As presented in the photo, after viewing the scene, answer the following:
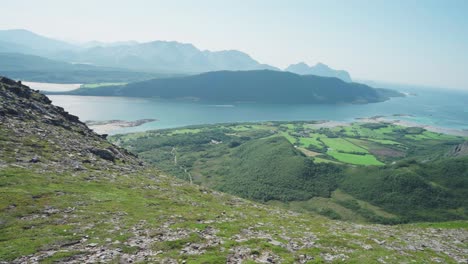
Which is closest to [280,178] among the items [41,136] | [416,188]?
[416,188]

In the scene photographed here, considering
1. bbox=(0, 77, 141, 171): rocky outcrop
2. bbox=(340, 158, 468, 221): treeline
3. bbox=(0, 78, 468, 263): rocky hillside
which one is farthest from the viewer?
bbox=(340, 158, 468, 221): treeline

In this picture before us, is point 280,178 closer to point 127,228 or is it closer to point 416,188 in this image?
point 416,188

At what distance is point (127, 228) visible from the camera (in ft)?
99.7

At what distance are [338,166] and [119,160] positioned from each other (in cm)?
12912

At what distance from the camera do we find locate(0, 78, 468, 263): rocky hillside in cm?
2480

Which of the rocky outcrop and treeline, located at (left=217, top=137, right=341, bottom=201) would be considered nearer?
the rocky outcrop

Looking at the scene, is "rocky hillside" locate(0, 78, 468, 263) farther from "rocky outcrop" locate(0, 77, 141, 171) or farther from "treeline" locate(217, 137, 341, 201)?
"treeline" locate(217, 137, 341, 201)

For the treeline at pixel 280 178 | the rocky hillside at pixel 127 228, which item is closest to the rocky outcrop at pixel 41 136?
the rocky hillside at pixel 127 228

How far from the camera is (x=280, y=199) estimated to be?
427 feet

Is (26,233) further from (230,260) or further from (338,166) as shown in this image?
(338,166)

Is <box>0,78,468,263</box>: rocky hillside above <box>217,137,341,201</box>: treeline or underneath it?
above

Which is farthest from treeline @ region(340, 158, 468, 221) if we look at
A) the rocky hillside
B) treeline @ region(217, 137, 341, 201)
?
the rocky hillside

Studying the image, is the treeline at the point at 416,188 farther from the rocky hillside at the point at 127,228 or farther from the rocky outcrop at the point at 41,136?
the rocky outcrop at the point at 41,136

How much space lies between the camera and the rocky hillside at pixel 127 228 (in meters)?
24.8
